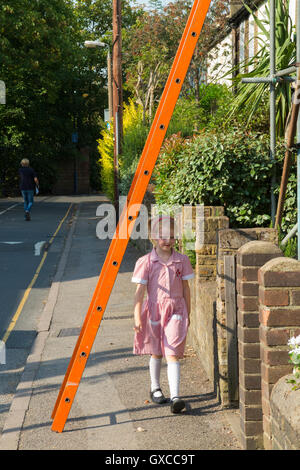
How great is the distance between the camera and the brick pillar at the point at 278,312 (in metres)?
3.96

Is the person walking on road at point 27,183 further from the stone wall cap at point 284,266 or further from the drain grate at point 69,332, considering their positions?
the stone wall cap at point 284,266

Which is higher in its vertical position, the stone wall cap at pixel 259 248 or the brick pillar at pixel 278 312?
the stone wall cap at pixel 259 248

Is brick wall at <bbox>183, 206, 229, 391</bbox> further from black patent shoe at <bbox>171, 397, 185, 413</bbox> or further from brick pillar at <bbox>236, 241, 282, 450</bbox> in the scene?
brick pillar at <bbox>236, 241, 282, 450</bbox>

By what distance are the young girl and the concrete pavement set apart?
1.24ft

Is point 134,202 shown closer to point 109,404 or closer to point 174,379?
point 174,379

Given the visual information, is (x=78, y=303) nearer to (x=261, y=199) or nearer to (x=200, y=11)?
(x=261, y=199)

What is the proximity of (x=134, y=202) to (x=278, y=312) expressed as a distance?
147 centimetres

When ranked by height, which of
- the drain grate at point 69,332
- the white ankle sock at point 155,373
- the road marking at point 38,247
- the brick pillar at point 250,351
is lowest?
the road marking at point 38,247

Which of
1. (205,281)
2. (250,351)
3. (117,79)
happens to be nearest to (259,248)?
(250,351)

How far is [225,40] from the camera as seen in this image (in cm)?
2667

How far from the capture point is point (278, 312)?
4008 millimetres

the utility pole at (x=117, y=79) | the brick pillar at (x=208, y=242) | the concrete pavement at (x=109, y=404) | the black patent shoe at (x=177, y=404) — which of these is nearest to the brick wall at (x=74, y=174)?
the utility pole at (x=117, y=79)

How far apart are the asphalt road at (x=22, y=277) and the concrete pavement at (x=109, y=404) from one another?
171mm
